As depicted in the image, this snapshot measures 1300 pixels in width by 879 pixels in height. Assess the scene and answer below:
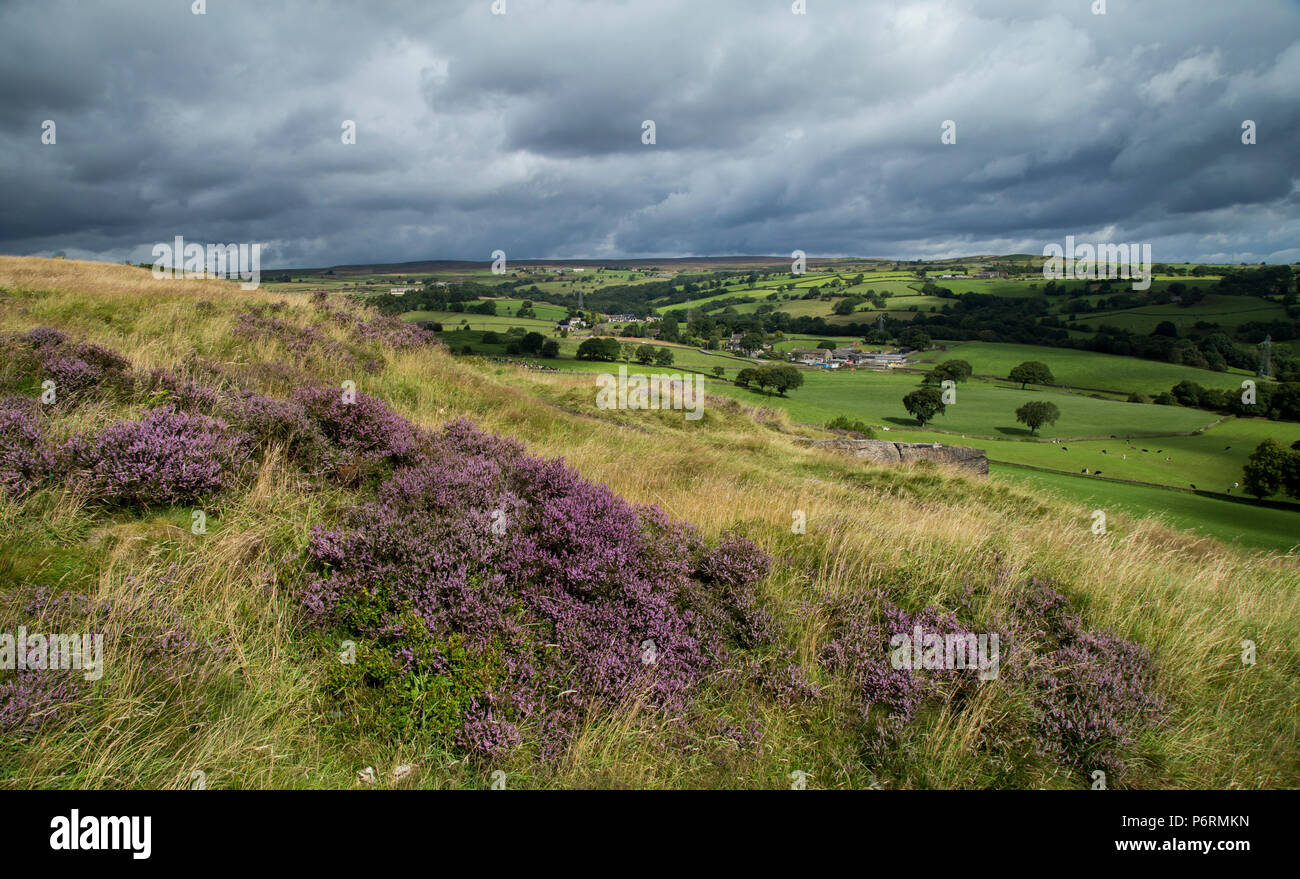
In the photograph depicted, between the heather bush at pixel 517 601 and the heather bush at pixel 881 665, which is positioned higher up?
the heather bush at pixel 517 601

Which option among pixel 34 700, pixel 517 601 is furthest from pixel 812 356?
pixel 34 700

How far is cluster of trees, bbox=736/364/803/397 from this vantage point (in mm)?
82312

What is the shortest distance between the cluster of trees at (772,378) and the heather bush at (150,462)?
78911 mm

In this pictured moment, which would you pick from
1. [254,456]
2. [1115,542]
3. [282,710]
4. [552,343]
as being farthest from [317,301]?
[552,343]

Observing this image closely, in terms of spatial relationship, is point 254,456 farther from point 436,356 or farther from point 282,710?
point 436,356

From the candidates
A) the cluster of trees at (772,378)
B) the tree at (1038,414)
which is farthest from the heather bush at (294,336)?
the tree at (1038,414)

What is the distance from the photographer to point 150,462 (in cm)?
566

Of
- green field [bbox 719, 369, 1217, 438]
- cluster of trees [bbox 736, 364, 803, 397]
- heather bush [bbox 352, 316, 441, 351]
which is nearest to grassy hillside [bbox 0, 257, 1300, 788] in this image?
heather bush [bbox 352, 316, 441, 351]

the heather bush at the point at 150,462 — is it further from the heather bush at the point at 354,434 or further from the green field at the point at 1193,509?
the green field at the point at 1193,509

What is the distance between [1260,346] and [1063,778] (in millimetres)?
183476

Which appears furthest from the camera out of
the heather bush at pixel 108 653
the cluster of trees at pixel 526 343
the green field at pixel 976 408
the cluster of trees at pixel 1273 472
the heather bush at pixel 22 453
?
the green field at pixel 976 408

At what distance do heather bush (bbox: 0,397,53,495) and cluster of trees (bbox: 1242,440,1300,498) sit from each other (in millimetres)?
68827

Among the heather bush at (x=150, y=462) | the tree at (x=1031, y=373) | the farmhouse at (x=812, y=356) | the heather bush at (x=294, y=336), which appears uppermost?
the farmhouse at (x=812, y=356)

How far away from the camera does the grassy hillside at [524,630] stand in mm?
3822
